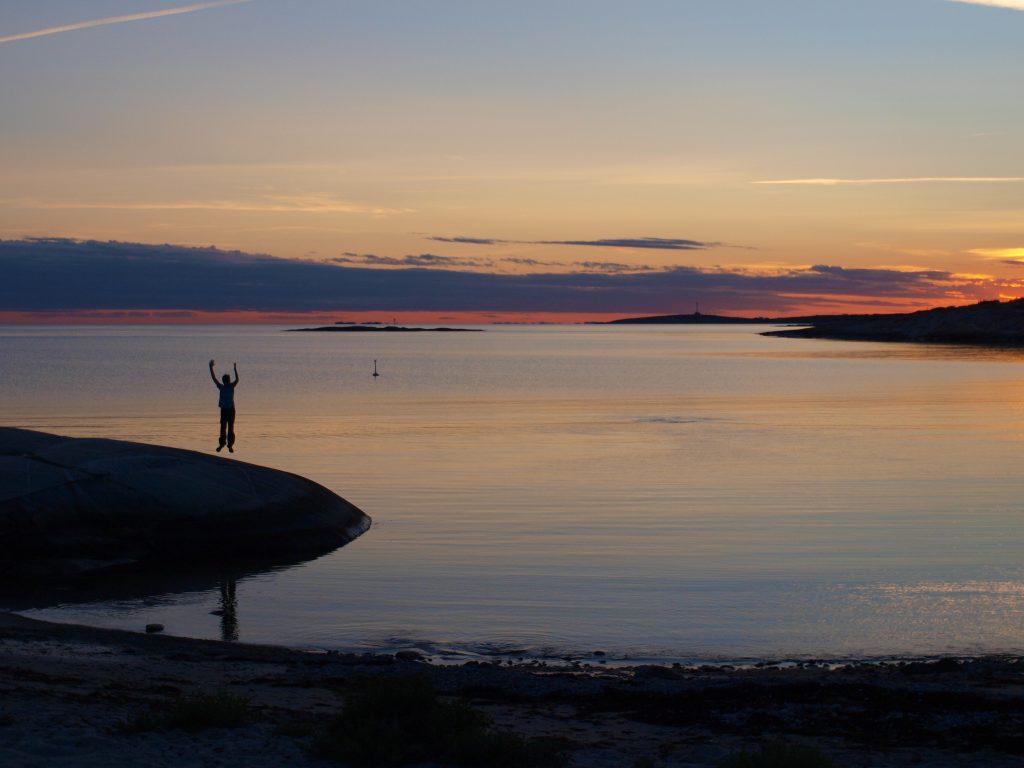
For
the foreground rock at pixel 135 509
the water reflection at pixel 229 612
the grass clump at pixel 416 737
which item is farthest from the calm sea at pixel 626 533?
the grass clump at pixel 416 737

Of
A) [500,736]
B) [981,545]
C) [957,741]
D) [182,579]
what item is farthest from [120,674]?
[981,545]

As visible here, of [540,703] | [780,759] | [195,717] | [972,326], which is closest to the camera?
[780,759]

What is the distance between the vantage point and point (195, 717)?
30.7 ft

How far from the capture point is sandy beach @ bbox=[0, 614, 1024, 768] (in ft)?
29.5

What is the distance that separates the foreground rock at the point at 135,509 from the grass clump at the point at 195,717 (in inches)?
353

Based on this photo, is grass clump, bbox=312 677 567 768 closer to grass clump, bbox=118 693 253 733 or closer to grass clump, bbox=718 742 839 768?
grass clump, bbox=118 693 253 733

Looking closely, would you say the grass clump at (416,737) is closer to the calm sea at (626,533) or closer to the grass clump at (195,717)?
the grass clump at (195,717)

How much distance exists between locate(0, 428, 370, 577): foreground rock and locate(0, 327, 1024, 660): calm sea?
0.91 metres

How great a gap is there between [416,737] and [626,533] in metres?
12.4

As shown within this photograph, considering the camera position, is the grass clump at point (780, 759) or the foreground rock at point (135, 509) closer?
the grass clump at point (780, 759)

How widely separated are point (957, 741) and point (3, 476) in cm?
1429

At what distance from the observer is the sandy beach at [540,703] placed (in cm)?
900

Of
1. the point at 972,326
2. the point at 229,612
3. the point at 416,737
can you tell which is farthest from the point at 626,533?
the point at 972,326

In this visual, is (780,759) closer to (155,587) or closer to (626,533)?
(155,587)
